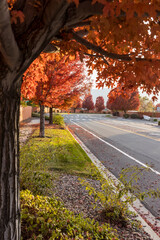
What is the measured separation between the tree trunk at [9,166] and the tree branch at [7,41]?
0.39m

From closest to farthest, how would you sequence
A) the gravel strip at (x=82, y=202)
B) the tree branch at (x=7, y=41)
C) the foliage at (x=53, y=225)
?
the tree branch at (x=7, y=41), the foliage at (x=53, y=225), the gravel strip at (x=82, y=202)

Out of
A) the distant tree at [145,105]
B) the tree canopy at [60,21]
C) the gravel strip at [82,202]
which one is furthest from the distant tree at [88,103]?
the tree canopy at [60,21]

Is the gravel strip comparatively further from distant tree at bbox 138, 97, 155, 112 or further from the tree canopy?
distant tree at bbox 138, 97, 155, 112

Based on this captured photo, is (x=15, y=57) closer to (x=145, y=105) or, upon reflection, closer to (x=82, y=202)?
(x=82, y=202)

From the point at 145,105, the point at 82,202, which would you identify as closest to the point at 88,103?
the point at 145,105

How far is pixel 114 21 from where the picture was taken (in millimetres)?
2305

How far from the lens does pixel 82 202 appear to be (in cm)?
441

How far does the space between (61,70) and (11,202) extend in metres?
9.51

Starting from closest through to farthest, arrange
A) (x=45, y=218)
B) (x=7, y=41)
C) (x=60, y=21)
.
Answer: (x=7, y=41) < (x=60, y=21) < (x=45, y=218)

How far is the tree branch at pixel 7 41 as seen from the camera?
1744 mm

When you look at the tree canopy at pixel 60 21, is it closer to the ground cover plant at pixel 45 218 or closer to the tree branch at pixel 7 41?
the tree branch at pixel 7 41

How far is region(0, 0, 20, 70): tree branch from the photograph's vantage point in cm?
174

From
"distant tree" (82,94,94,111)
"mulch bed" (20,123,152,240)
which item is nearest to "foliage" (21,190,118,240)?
"mulch bed" (20,123,152,240)

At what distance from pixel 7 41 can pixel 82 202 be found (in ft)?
11.8
